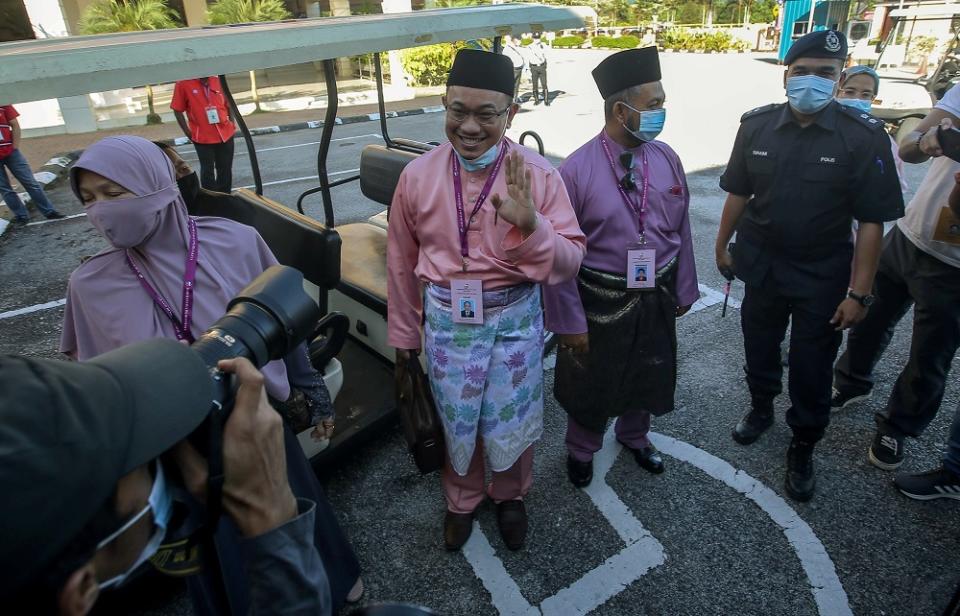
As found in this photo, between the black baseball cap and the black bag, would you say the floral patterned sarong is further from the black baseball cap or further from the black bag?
the black baseball cap

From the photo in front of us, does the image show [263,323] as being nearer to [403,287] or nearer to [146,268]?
[146,268]

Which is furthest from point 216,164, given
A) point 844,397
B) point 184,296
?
point 844,397

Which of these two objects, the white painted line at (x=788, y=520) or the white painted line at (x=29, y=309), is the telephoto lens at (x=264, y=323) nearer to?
the white painted line at (x=788, y=520)

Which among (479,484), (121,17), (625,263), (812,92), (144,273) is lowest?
(479,484)

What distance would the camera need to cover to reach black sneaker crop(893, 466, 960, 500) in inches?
96.8

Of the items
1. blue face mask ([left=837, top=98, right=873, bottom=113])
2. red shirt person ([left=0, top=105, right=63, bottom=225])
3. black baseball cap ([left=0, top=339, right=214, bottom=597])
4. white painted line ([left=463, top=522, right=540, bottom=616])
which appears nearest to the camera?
black baseball cap ([left=0, top=339, right=214, bottom=597])

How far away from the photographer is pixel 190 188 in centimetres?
280

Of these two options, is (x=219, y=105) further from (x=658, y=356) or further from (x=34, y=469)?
(x=34, y=469)

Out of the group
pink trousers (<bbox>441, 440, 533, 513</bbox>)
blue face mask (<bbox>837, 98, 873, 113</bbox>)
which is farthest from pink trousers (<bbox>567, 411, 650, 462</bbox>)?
blue face mask (<bbox>837, 98, 873, 113</bbox>)

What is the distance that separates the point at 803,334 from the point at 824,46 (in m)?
1.16

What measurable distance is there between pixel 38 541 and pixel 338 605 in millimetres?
1751

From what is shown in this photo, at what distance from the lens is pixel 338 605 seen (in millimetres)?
Result: 2115

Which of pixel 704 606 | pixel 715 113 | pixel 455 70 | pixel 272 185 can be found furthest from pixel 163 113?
pixel 704 606

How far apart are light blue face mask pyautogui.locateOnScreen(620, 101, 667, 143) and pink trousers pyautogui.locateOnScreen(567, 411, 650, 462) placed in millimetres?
1176
